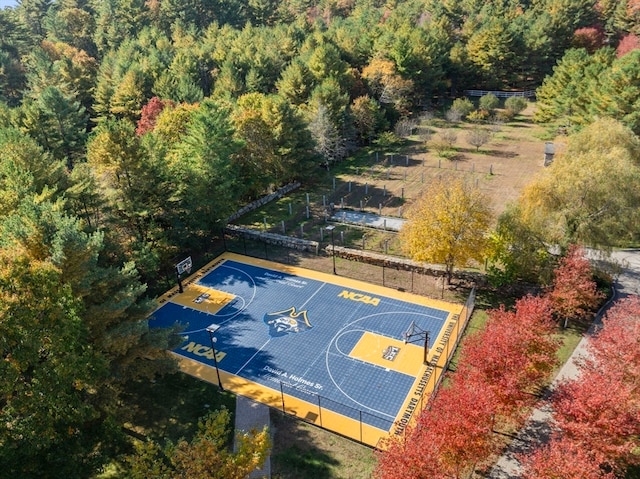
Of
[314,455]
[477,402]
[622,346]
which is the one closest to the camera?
[477,402]

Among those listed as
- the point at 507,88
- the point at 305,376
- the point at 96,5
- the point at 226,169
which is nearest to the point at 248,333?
the point at 305,376

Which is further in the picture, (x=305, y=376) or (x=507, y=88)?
(x=507, y=88)

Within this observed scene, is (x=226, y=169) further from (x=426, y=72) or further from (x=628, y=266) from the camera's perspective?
(x=426, y=72)

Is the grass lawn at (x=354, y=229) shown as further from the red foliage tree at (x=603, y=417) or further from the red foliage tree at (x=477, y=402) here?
the red foliage tree at (x=603, y=417)

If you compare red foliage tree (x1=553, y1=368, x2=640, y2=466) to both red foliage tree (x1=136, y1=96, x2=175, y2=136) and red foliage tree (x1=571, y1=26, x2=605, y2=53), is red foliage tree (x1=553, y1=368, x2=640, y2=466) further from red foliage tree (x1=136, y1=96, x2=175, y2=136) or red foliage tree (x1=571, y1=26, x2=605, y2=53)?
red foliage tree (x1=571, y1=26, x2=605, y2=53)

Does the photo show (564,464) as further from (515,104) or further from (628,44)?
(628,44)

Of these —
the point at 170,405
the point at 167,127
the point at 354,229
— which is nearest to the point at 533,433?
the point at 170,405
